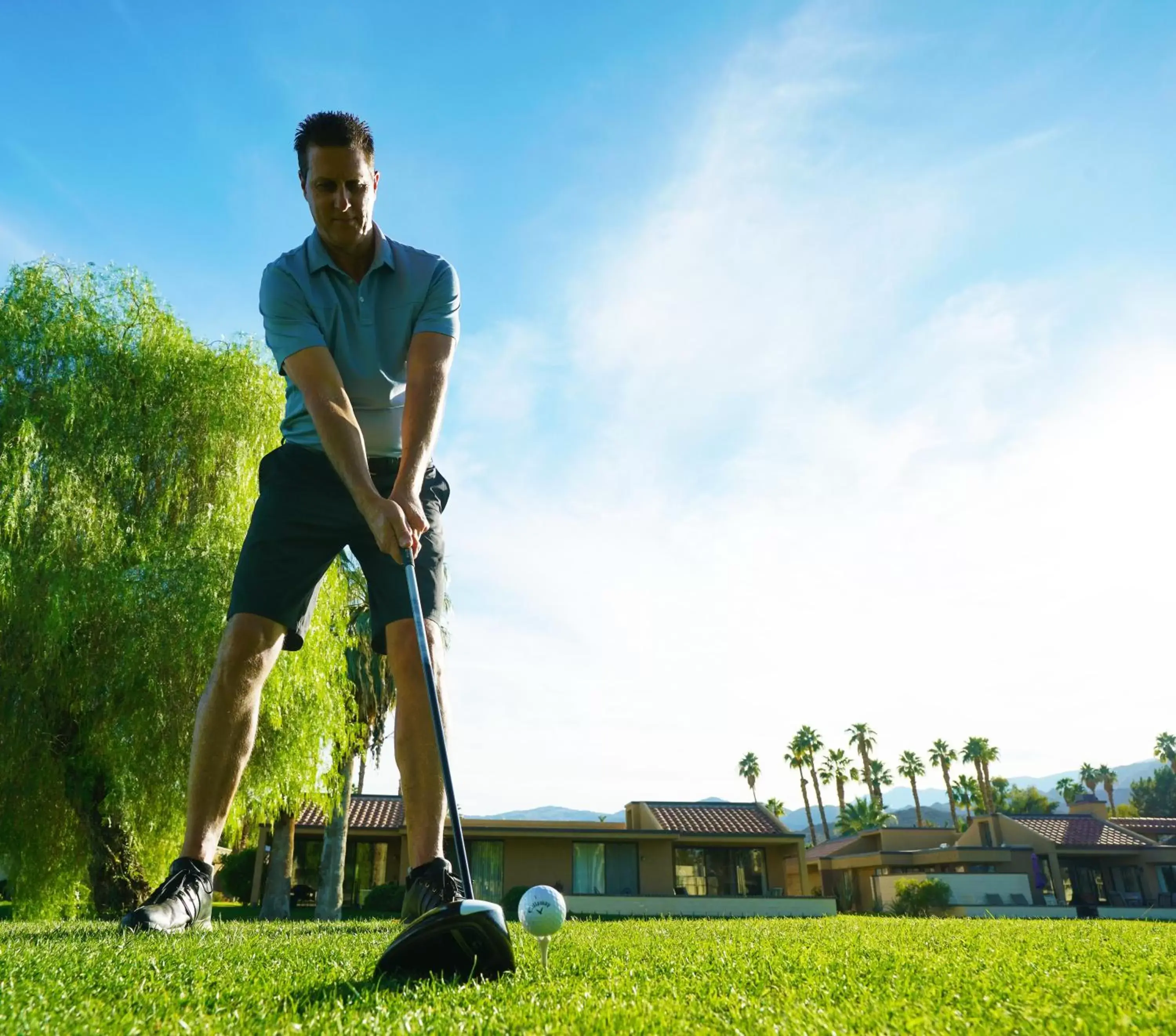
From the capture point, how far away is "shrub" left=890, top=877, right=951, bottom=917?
33.6 metres

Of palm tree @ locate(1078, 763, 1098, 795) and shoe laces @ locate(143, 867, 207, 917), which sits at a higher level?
palm tree @ locate(1078, 763, 1098, 795)

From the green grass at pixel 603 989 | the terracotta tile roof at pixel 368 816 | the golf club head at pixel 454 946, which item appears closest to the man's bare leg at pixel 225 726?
Answer: the green grass at pixel 603 989

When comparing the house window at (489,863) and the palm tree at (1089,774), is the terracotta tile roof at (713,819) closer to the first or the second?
the house window at (489,863)

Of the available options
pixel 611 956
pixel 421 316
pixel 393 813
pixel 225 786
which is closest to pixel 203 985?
pixel 611 956

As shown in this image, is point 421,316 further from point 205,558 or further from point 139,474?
point 139,474

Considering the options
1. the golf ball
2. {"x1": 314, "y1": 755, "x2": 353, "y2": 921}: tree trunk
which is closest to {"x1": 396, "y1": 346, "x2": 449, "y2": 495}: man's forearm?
the golf ball

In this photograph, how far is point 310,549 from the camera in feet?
11.1

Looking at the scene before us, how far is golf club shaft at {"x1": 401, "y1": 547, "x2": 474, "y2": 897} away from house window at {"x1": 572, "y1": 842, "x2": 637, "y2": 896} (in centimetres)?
3329

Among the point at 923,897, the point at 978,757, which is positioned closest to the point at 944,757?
the point at 978,757

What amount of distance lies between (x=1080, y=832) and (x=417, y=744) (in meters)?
52.7

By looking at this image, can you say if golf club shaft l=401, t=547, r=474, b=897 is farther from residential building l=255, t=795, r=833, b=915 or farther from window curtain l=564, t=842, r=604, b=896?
window curtain l=564, t=842, r=604, b=896

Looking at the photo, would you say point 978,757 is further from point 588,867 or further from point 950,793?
point 588,867

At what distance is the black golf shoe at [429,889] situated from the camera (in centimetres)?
256

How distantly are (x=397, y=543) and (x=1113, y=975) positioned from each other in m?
2.38
